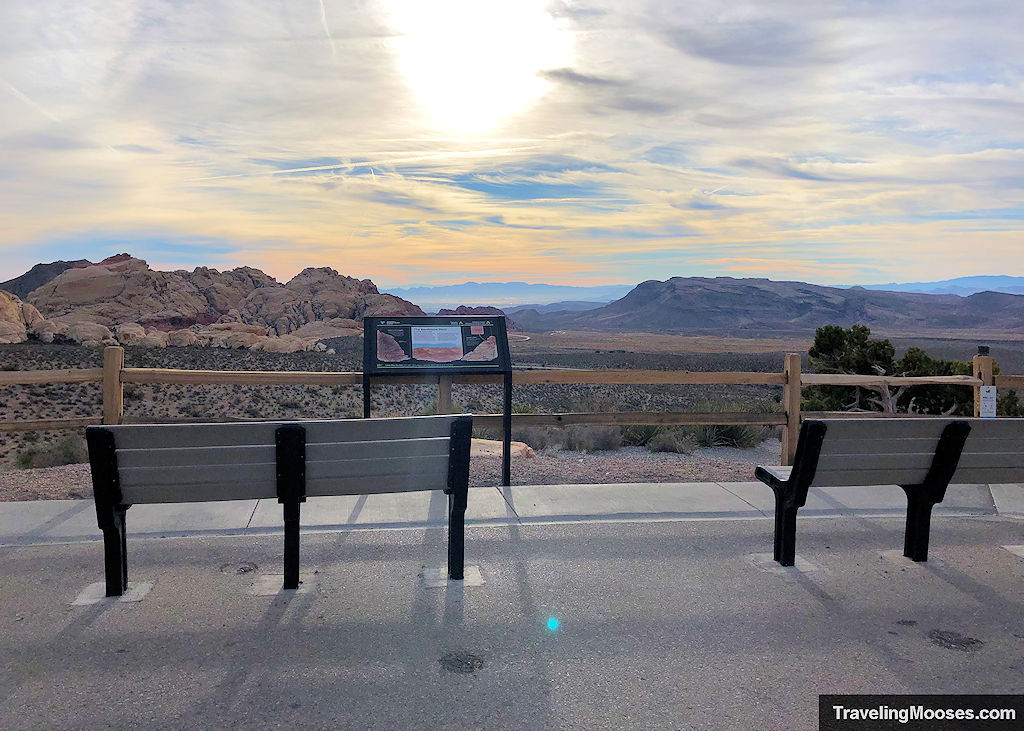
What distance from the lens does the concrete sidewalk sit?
582cm

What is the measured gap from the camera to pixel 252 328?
58.7 m

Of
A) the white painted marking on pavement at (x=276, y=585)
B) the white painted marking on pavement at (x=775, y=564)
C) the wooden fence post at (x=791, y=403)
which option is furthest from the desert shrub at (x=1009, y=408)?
the white painted marking on pavement at (x=276, y=585)

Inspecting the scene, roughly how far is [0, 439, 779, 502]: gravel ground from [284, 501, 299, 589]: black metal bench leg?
3422mm

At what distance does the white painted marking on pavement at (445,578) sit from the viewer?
15.5 feet

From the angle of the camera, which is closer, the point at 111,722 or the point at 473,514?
the point at 111,722

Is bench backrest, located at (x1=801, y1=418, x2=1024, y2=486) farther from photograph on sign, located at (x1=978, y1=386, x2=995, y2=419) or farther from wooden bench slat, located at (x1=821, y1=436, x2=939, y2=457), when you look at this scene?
photograph on sign, located at (x1=978, y1=386, x2=995, y2=419)

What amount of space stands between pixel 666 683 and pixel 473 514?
283cm

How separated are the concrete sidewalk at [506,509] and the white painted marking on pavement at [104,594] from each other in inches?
39.0

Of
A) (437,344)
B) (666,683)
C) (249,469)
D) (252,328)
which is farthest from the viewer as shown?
(252,328)

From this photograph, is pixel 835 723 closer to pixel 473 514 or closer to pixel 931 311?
pixel 473 514

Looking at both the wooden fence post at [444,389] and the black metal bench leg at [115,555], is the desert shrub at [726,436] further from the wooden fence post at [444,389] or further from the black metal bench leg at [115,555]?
the black metal bench leg at [115,555]

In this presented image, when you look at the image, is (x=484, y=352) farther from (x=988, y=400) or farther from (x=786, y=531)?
(x=988, y=400)

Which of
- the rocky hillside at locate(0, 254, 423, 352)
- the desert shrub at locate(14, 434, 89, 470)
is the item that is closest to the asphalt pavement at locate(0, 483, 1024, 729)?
the desert shrub at locate(14, 434, 89, 470)

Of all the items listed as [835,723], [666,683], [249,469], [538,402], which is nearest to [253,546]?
[249,469]
